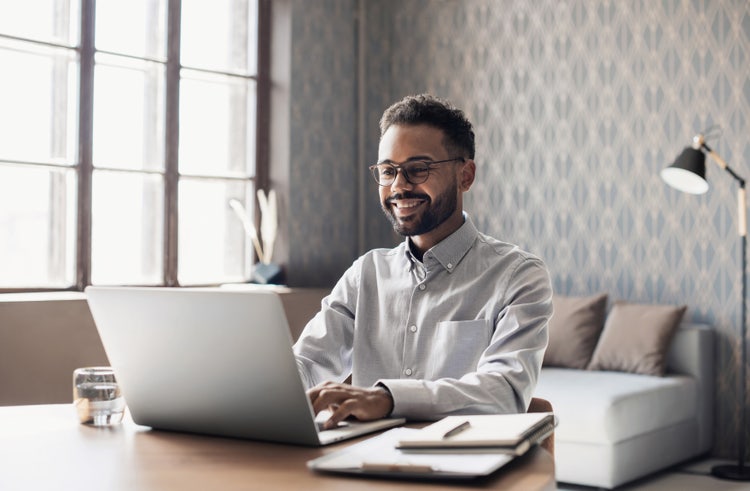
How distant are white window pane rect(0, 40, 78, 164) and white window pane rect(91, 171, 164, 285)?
0.25 metres

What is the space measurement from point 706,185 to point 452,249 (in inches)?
96.8

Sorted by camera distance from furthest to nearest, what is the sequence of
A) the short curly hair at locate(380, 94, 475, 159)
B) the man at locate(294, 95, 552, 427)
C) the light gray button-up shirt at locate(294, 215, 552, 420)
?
the short curly hair at locate(380, 94, 475, 159)
the man at locate(294, 95, 552, 427)
the light gray button-up shirt at locate(294, 215, 552, 420)

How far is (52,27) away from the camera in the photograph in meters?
4.14

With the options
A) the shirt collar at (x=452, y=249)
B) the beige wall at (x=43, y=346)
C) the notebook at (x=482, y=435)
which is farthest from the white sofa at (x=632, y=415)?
the notebook at (x=482, y=435)

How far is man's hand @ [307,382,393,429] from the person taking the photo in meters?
1.40

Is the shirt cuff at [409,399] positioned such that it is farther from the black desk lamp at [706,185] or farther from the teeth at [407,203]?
the black desk lamp at [706,185]

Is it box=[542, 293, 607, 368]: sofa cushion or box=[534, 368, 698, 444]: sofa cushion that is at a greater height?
box=[542, 293, 607, 368]: sofa cushion

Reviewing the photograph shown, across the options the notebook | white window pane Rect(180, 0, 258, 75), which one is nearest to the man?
the notebook

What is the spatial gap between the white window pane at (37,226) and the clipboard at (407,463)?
3.16m

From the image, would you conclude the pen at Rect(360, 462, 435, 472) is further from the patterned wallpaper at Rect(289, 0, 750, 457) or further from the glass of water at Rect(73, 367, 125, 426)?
the patterned wallpaper at Rect(289, 0, 750, 457)

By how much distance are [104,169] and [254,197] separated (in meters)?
0.93

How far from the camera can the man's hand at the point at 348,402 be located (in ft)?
4.58

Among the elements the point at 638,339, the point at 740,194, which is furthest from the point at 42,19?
the point at 740,194

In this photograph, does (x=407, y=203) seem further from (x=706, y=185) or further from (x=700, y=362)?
(x=700, y=362)
